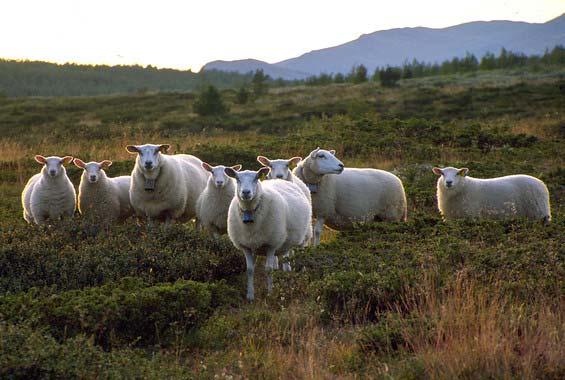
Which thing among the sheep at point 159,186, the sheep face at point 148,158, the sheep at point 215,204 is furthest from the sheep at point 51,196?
the sheep at point 215,204

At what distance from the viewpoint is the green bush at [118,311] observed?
21.0ft

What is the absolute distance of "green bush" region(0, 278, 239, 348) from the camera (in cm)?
639

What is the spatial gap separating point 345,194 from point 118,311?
252 inches

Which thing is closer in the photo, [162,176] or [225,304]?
[225,304]

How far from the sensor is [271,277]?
28.6 ft

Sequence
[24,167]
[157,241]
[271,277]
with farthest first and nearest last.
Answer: [24,167] → [157,241] → [271,277]

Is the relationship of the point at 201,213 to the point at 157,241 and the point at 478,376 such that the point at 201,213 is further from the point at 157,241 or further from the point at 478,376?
the point at 478,376

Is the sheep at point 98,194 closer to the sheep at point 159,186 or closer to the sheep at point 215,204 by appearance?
the sheep at point 159,186

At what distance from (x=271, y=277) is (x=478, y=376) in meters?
3.99

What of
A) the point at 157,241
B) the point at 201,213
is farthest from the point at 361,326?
the point at 201,213

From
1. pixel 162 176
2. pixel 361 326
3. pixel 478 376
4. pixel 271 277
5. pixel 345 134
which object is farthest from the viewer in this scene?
pixel 345 134

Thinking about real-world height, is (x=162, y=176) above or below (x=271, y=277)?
above

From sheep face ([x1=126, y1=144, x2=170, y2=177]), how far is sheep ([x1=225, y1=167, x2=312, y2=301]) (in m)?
2.43

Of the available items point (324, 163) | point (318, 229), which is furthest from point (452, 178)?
point (318, 229)
